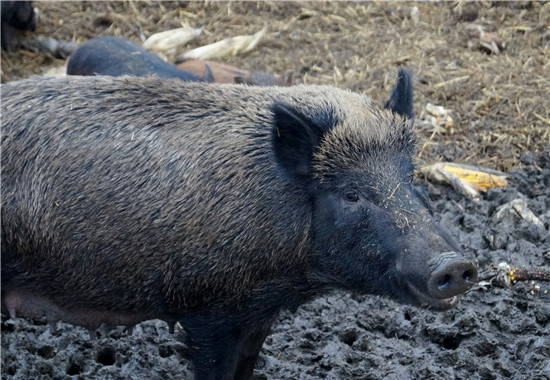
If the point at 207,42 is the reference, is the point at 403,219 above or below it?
above

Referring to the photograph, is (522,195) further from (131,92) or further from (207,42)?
(207,42)

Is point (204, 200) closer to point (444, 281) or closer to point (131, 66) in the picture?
point (444, 281)

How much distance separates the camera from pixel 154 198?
153 inches

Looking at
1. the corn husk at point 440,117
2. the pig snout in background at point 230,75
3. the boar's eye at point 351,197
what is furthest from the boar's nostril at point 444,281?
the corn husk at point 440,117

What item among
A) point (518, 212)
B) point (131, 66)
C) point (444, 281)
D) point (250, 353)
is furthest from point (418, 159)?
point (131, 66)

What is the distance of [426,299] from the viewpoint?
11.5ft

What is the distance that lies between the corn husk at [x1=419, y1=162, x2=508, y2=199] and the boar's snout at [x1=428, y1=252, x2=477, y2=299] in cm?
297

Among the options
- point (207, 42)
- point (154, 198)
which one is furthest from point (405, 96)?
point (207, 42)

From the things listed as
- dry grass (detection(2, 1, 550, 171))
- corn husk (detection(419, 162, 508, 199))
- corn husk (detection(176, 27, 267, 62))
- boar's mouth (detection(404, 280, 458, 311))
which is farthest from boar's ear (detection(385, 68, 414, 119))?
corn husk (detection(176, 27, 267, 62))

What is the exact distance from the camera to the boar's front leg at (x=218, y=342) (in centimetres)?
403

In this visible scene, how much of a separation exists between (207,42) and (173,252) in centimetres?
564

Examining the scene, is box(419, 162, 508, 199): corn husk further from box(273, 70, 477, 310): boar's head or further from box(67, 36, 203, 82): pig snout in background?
box(273, 70, 477, 310): boar's head

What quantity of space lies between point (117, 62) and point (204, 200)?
3600mm

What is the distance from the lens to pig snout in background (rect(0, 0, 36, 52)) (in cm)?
910
